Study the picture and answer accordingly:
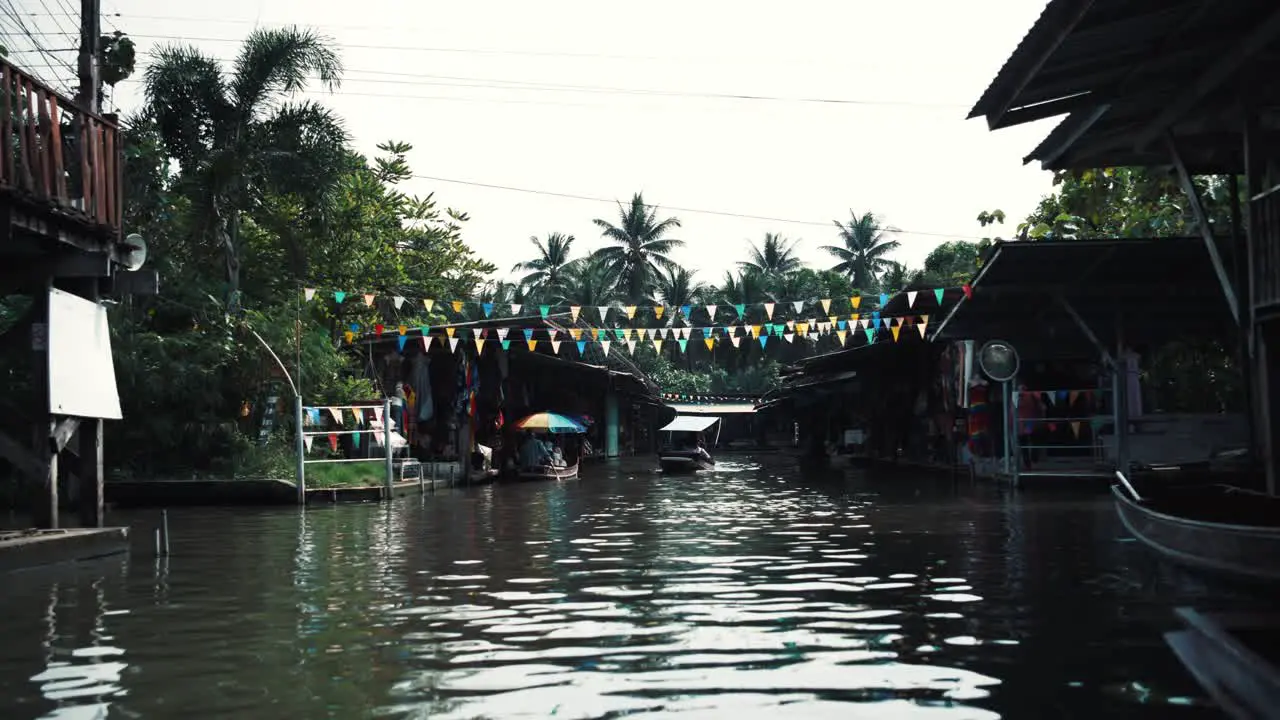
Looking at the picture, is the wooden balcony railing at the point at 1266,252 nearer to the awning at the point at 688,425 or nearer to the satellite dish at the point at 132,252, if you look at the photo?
the satellite dish at the point at 132,252

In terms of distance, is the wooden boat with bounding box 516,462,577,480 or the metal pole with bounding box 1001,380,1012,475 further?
the wooden boat with bounding box 516,462,577,480

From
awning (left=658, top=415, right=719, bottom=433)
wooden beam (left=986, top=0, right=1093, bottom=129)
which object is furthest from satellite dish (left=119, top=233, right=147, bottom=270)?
awning (left=658, top=415, right=719, bottom=433)

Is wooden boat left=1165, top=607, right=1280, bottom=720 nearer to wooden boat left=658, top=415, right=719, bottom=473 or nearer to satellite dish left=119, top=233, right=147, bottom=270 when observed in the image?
satellite dish left=119, top=233, right=147, bottom=270

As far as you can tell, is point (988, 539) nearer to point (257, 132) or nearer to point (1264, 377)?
point (1264, 377)

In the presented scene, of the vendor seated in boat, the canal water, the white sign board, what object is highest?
the white sign board

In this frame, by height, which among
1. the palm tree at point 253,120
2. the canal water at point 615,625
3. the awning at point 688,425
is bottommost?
the canal water at point 615,625

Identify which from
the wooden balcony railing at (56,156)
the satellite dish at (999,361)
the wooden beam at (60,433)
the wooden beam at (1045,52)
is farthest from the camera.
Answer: the satellite dish at (999,361)

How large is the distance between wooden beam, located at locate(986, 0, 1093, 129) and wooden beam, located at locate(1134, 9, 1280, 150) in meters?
1.71

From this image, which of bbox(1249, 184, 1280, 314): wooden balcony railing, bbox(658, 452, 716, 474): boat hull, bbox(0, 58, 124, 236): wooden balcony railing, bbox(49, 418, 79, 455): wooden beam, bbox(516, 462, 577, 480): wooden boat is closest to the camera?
bbox(1249, 184, 1280, 314): wooden balcony railing

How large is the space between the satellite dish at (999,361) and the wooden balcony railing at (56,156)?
47.4ft

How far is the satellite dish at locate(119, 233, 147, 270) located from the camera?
43.7ft

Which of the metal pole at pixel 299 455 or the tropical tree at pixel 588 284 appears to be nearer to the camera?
the metal pole at pixel 299 455

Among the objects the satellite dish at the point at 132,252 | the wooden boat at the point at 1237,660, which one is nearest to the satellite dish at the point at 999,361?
the satellite dish at the point at 132,252

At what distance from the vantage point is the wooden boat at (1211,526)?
8578mm
